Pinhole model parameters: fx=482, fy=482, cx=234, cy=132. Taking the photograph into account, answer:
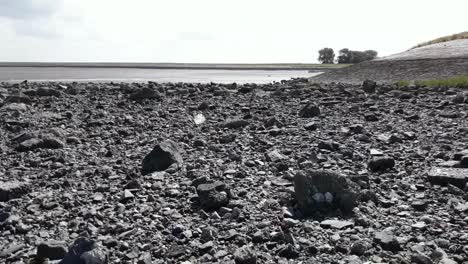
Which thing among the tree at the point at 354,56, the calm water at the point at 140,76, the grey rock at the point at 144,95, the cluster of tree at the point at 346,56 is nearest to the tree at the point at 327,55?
the cluster of tree at the point at 346,56

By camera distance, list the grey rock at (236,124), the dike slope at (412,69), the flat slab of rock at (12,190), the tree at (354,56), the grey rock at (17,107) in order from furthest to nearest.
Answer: the tree at (354,56) < the dike slope at (412,69) < the grey rock at (17,107) < the grey rock at (236,124) < the flat slab of rock at (12,190)

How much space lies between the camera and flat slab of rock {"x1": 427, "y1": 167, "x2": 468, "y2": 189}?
7.29 m

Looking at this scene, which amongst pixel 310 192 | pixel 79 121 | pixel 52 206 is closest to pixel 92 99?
pixel 79 121

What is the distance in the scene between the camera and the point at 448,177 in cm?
739

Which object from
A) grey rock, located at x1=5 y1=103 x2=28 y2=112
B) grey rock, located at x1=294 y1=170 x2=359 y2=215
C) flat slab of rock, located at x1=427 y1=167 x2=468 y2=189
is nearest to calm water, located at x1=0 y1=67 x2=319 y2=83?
grey rock, located at x1=5 y1=103 x2=28 y2=112

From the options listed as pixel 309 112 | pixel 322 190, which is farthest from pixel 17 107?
pixel 322 190

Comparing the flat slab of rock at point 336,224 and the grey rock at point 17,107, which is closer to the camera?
the flat slab of rock at point 336,224

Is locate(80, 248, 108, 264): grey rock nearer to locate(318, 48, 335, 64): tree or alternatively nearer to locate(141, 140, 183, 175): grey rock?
locate(141, 140, 183, 175): grey rock

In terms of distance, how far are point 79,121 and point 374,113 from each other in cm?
805

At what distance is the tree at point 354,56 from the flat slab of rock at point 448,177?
71.4 meters

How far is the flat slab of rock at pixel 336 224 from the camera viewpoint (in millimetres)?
5984

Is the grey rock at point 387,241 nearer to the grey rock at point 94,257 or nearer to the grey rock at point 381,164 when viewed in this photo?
the grey rock at point 381,164

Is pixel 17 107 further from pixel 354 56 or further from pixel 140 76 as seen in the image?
pixel 354 56

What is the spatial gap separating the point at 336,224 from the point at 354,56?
7967cm
